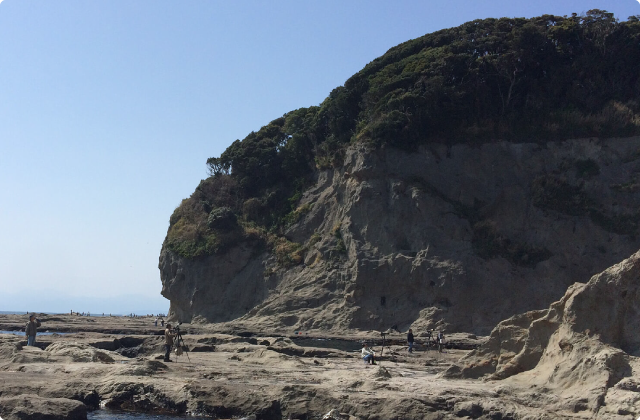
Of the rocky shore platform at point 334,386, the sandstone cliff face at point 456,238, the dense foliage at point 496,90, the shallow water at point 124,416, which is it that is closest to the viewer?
the rocky shore platform at point 334,386

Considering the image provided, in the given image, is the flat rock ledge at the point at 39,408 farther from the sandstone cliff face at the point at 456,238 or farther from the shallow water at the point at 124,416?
the sandstone cliff face at the point at 456,238

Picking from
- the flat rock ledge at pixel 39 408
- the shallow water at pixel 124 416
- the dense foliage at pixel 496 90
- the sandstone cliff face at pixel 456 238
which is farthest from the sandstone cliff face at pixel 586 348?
the dense foliage at pixel 496 90

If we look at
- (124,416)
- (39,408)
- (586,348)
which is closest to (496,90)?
(586,348)

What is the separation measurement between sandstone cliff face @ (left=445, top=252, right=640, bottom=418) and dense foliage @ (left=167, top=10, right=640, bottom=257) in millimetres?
31044

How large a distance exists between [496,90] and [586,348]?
1554 inches

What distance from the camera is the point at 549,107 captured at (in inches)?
2012

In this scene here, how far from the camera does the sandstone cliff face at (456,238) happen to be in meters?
44.0

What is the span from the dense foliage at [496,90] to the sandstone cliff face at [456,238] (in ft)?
4.39

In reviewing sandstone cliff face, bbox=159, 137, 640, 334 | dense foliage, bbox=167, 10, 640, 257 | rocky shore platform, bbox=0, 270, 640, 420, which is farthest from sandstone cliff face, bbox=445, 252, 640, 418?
dense foliage, bbox=167, 10, 640, 257

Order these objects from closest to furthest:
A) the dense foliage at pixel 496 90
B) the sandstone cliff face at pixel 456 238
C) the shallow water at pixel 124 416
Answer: the shallow water at pixel 124 416 < the sandstone cliff face at pixel 456 238 < the dense foliage at pixel 496 90

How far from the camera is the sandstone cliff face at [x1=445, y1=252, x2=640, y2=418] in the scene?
14.5 metres

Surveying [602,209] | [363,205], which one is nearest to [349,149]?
[363,205]

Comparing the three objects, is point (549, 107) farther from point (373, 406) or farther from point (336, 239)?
point (373, 406)

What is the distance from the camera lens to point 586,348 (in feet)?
51.6
